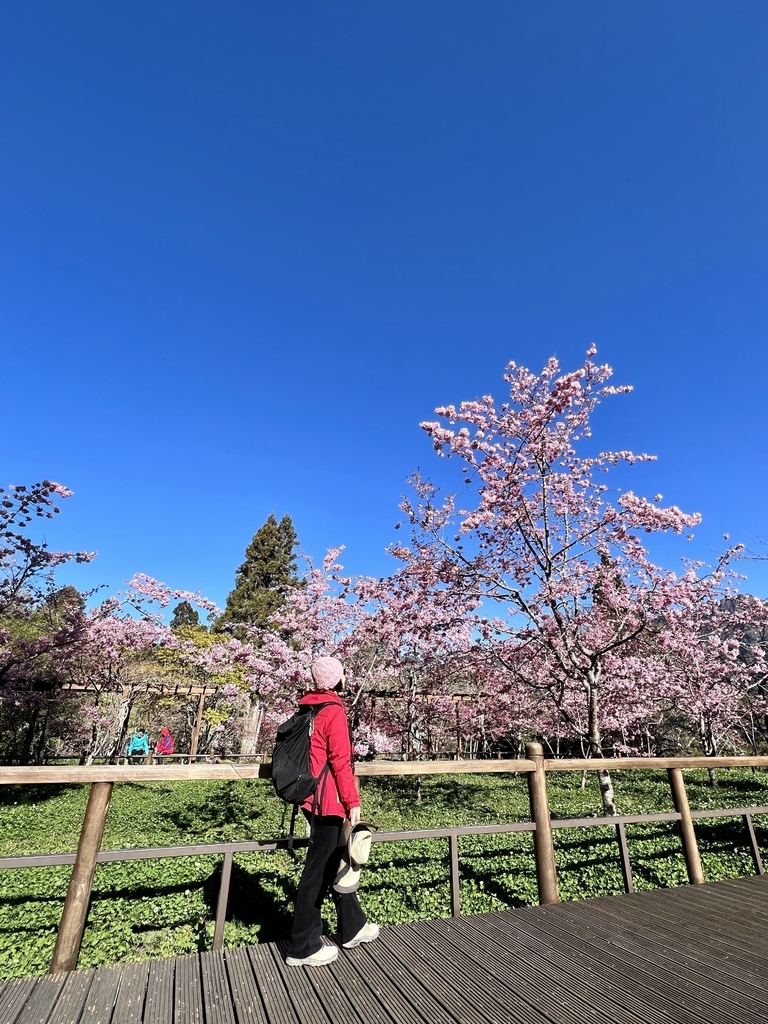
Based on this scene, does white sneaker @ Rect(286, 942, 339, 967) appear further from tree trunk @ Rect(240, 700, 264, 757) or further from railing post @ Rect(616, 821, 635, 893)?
tree trunk @ Rect(240, 700, 264, 757)

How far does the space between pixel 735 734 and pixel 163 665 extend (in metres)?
23.3

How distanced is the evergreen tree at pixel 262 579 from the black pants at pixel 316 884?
28.4 meters

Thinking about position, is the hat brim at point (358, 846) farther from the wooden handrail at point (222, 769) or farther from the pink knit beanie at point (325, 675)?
the pink knit beanie at point (325, 675)

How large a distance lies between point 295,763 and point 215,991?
1.01m

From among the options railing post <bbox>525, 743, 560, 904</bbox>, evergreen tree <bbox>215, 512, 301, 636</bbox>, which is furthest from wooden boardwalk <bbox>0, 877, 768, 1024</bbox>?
evergreen tree <bbox>215, 512, 301, 636</bbox>

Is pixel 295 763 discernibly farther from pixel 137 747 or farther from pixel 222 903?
pixel 137 747

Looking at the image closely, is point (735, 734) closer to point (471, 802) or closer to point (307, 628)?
point (471, 802)

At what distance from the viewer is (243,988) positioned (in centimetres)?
238

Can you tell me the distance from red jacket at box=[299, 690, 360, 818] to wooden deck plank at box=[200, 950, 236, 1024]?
81 centimetres

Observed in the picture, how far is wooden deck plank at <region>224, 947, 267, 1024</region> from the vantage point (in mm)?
2162

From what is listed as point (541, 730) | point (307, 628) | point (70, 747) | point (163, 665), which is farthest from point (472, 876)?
point (70, 747)

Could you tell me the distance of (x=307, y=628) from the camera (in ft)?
40.8

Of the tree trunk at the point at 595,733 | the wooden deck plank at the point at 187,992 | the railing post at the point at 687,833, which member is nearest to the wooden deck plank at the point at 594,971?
the wooden deck plank at the point at 187,992

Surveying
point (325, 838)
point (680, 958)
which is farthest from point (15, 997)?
point (680, 958)
